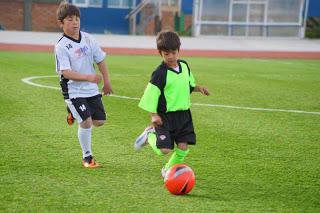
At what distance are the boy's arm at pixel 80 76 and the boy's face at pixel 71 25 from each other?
43cm

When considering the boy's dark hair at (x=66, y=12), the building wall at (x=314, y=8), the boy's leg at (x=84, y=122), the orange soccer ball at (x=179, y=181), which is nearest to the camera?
the orange soccer ball at (x=179, y=181)

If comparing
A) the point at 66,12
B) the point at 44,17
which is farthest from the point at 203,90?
the point at 44,17

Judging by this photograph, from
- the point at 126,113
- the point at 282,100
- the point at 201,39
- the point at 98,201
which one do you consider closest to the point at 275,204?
the point at 98,201

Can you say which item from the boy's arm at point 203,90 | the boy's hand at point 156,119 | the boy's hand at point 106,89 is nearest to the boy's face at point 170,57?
the boy's arm at point 203,90

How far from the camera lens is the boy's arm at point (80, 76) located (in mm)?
6133

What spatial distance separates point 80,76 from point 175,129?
115cm

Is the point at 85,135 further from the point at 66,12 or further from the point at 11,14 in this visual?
the point at 11,14

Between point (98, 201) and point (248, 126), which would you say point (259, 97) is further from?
point (98, 201)

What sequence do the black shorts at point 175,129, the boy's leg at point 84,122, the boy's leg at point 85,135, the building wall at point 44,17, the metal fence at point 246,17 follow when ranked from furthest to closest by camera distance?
the building wall at point 44,17
the metal fence at point 246,17
the boy's leg at point 85,135
the boy's leg at point 84,122
the black shorts at point 175,129

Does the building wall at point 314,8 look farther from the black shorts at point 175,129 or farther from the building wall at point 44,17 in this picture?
the black shorts at point 175,129

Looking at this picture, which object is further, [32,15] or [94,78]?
→ [32,15]

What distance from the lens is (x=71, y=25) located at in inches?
249

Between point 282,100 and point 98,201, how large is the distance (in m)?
7.04

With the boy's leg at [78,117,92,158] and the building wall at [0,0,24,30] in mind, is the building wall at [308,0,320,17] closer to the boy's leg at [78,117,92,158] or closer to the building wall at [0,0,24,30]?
the building wall at [0,0,24,30]
